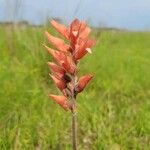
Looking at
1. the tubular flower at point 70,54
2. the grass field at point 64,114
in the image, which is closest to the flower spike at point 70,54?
the tubular flower at point 70,54

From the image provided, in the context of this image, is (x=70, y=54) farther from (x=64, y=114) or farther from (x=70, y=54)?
(x=64, y=114)

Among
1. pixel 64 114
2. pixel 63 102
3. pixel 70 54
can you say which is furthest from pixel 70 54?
pixel 64 114

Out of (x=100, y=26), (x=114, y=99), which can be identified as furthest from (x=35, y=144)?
(x=100, y=26)

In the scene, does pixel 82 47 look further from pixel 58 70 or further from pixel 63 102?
pixel 63 102

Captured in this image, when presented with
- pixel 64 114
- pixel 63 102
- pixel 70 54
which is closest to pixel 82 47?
pixel 70 54

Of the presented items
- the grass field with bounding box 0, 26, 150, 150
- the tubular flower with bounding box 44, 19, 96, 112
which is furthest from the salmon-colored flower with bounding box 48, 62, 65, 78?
the grass field with bounding box 0, 26, 150, 150

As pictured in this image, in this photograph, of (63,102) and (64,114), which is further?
Answer: (64,114)

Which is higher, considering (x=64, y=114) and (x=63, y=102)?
(x=63, y=102)

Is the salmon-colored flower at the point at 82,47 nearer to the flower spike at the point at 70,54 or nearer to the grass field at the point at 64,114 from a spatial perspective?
the flower spike at the point at 70,54

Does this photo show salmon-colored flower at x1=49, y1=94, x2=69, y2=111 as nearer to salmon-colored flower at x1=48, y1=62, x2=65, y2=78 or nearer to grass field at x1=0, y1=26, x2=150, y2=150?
salmon-colored flower at x1=48, y1=62, x2=65, y2=78
